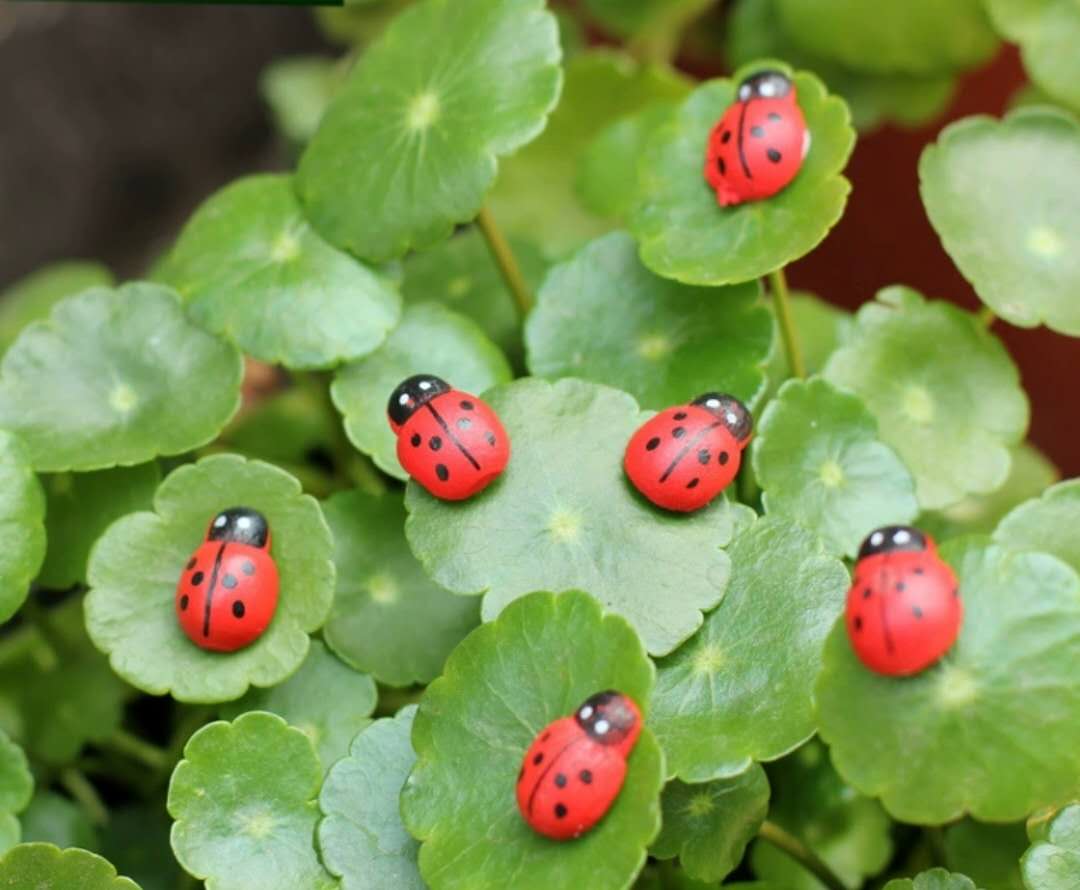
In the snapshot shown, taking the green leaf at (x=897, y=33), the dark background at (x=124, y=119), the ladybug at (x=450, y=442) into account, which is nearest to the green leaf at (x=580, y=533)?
the ladybug at (x=450, y=442)

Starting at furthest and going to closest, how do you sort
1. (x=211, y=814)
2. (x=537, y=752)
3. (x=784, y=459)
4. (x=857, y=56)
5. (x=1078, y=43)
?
(x=857, y=56) → (x=1078, y=43) → (x=784, y=459) → (x=211, y=814) → (x=537, y=752)

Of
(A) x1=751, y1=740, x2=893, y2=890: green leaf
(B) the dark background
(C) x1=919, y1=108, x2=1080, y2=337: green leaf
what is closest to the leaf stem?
(C) x1=919, y1=108, x2=1080, y2=337: green leaf

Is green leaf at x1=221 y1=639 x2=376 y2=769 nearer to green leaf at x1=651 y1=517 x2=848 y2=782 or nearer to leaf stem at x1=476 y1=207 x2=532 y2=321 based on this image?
green leaf at x1=651 y1=517 x2=848 y2=782

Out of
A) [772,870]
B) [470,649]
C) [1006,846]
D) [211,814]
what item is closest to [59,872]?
[211,814]

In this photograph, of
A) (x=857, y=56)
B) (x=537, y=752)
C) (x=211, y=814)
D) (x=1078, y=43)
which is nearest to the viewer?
(x=537, y=752)

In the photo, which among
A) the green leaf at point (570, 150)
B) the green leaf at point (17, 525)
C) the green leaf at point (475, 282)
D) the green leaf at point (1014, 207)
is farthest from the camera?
the green leaf at point (570, 150)

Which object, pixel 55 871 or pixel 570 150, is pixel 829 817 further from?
pixel 570 150

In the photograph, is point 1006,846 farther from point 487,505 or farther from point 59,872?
point 59,872

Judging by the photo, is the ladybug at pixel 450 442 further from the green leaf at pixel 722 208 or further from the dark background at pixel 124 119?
the dark background at pixel 124 119
